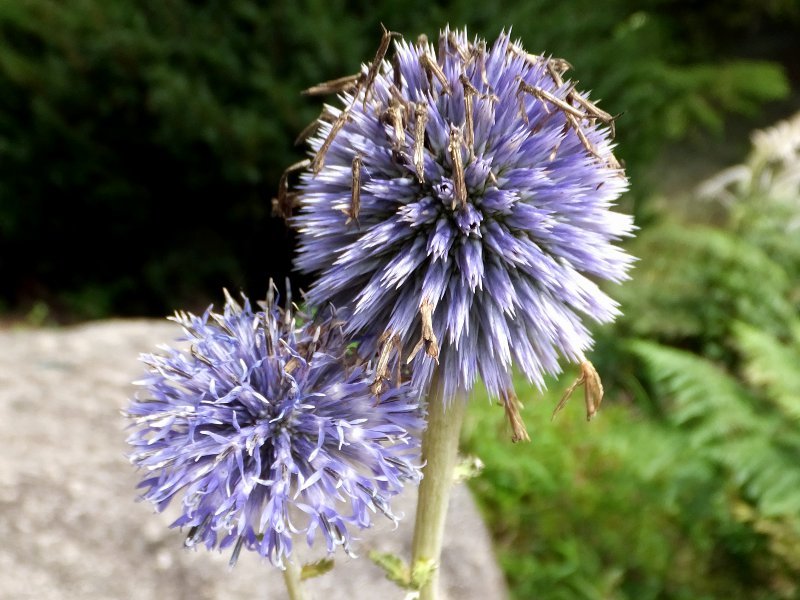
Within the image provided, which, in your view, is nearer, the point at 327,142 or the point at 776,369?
the point at 327,142

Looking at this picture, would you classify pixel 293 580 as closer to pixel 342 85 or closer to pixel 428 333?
pixel 428 333

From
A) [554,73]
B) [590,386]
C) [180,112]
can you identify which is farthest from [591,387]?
[180,112]

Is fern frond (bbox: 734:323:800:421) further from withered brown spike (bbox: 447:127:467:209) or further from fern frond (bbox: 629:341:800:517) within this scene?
withered brown spike (bbox: 447:127:467:209)

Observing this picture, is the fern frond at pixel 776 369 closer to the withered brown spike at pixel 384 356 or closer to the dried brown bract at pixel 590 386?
the dried brown bract at pixel 590 386

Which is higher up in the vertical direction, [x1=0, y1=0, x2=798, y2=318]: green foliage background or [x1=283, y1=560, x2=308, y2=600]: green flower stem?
[x1=0, y1=0, x2=798, y2=318]: green foliage background

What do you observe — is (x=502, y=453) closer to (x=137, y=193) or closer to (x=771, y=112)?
(x=137, y=193)

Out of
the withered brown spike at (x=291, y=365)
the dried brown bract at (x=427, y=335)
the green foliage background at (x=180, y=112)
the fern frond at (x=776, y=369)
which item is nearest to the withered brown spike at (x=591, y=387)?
the dried brown bract at (x=427, y=335)

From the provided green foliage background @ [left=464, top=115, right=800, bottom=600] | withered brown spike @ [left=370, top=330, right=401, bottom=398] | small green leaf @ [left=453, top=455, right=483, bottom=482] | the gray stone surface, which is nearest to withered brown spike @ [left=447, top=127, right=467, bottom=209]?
withered brown spike @ [left=370, top=330, right=401, bottom=398]
